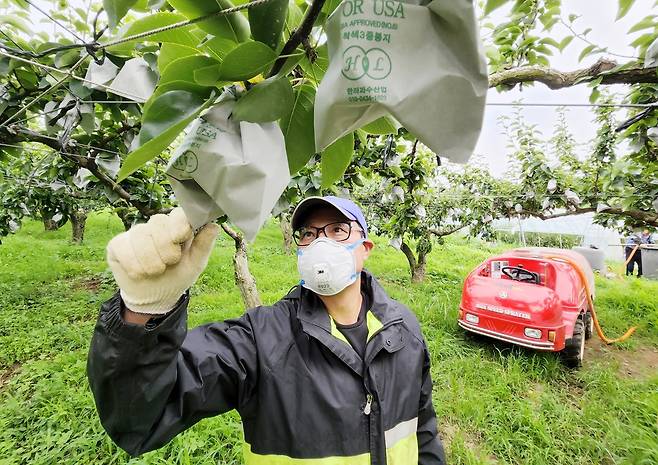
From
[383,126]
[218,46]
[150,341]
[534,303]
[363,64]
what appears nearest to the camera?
[363,64]

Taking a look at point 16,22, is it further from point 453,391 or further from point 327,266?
point 453,391

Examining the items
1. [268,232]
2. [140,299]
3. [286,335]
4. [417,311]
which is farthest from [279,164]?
[268,232]

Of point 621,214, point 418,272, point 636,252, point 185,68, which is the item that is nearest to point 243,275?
point 185,68

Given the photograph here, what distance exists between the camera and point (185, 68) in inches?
12.4

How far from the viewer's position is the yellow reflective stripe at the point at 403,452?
962 millimetres

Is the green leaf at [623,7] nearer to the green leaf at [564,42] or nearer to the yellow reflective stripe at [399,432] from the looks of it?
the green leaf at [564,42]

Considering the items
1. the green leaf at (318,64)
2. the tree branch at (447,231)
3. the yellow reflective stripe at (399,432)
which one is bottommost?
the tree branch at (447,231)

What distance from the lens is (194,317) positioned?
13.7 ft

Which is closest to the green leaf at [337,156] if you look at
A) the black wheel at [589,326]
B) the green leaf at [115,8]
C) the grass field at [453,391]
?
the green leaf at [115,8]

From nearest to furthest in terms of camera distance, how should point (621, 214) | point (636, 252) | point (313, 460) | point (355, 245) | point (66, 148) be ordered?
1. point (313, 460)
2. point (355, 245)
3. point (66, 148)
4. point (621, 214)
5. point (636, 252)

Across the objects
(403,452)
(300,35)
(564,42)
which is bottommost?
(403,452)

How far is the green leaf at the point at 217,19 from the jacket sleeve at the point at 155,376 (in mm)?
411

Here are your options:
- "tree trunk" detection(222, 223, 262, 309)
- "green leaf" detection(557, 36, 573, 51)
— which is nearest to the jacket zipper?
"green leaf" detection(557, 36, 573, 51)

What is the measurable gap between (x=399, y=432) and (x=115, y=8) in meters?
1.12
